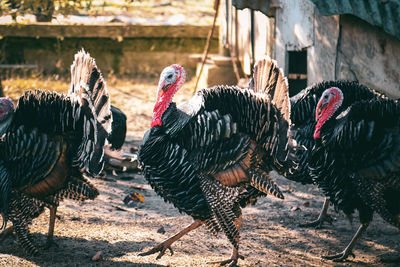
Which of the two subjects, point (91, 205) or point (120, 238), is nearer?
point (120, 238)

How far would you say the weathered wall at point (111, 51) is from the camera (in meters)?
10.0

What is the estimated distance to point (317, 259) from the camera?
410cm

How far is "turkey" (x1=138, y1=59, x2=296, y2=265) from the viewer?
362cm

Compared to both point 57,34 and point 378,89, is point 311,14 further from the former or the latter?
point 57,34

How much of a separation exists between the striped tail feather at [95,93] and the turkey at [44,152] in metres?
0.02

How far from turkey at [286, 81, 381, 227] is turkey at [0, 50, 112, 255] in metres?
1.71

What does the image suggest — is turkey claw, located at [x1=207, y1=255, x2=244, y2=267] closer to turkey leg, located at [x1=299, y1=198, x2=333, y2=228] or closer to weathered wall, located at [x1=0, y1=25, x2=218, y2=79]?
turkey leg, located at [x1=299, y1=198, x2=333, y2=228]

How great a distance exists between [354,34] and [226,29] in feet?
13.4

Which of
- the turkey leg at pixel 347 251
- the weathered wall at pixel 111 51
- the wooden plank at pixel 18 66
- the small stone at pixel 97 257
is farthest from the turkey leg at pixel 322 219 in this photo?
the wooden plank at pixel 18 66

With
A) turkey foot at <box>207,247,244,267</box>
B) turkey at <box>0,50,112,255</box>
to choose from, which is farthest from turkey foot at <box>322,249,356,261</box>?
turkey at <box>0,50,112,255</box>

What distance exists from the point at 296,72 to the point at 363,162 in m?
3.93

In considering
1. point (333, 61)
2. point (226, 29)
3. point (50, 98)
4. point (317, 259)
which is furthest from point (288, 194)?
point (226, 29)

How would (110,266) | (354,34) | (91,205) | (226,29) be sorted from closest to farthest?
(110,266), (91,205), (354,34), (226,29)

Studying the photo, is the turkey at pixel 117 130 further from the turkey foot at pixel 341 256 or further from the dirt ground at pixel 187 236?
the turkey foot at pixel 341 256
